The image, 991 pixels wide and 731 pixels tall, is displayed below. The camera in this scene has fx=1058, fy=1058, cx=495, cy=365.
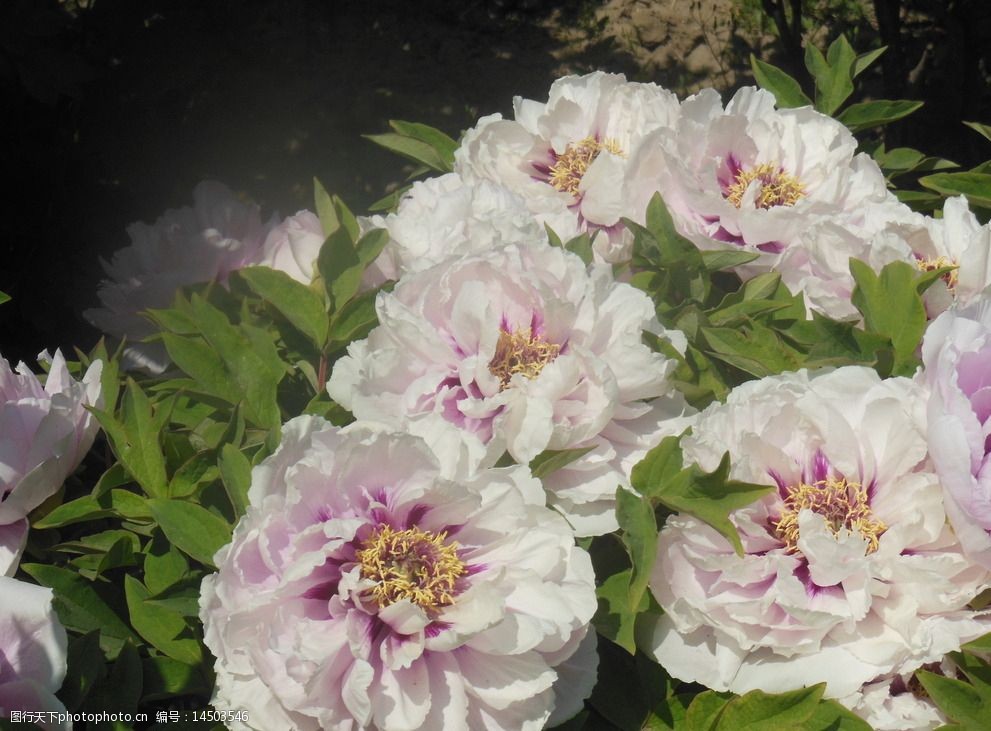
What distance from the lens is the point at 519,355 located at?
106 cm

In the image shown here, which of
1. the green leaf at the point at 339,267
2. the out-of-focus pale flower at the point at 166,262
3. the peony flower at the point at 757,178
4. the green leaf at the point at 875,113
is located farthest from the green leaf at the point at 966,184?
the out-of-focus pale flower at the point at 166,262

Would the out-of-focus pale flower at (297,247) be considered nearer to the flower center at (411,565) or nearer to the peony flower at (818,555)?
the flower center at (411,565)

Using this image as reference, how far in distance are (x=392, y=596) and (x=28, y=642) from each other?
0.33m

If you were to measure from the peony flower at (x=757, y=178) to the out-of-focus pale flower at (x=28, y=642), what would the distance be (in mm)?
792

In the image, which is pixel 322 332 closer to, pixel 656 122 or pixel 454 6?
pixel 656 122

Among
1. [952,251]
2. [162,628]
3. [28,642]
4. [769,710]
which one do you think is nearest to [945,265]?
[952,251]

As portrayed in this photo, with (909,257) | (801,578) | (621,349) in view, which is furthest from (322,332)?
(909,257)

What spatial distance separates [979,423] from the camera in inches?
36.8

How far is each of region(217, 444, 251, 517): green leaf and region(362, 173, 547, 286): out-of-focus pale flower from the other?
28cm

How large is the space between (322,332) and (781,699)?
1.96 feet

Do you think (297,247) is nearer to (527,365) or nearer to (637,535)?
(527,365)

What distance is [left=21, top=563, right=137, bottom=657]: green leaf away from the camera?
101cm

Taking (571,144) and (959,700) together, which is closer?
(959,700)

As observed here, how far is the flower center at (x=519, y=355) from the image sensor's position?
106 centimetres
